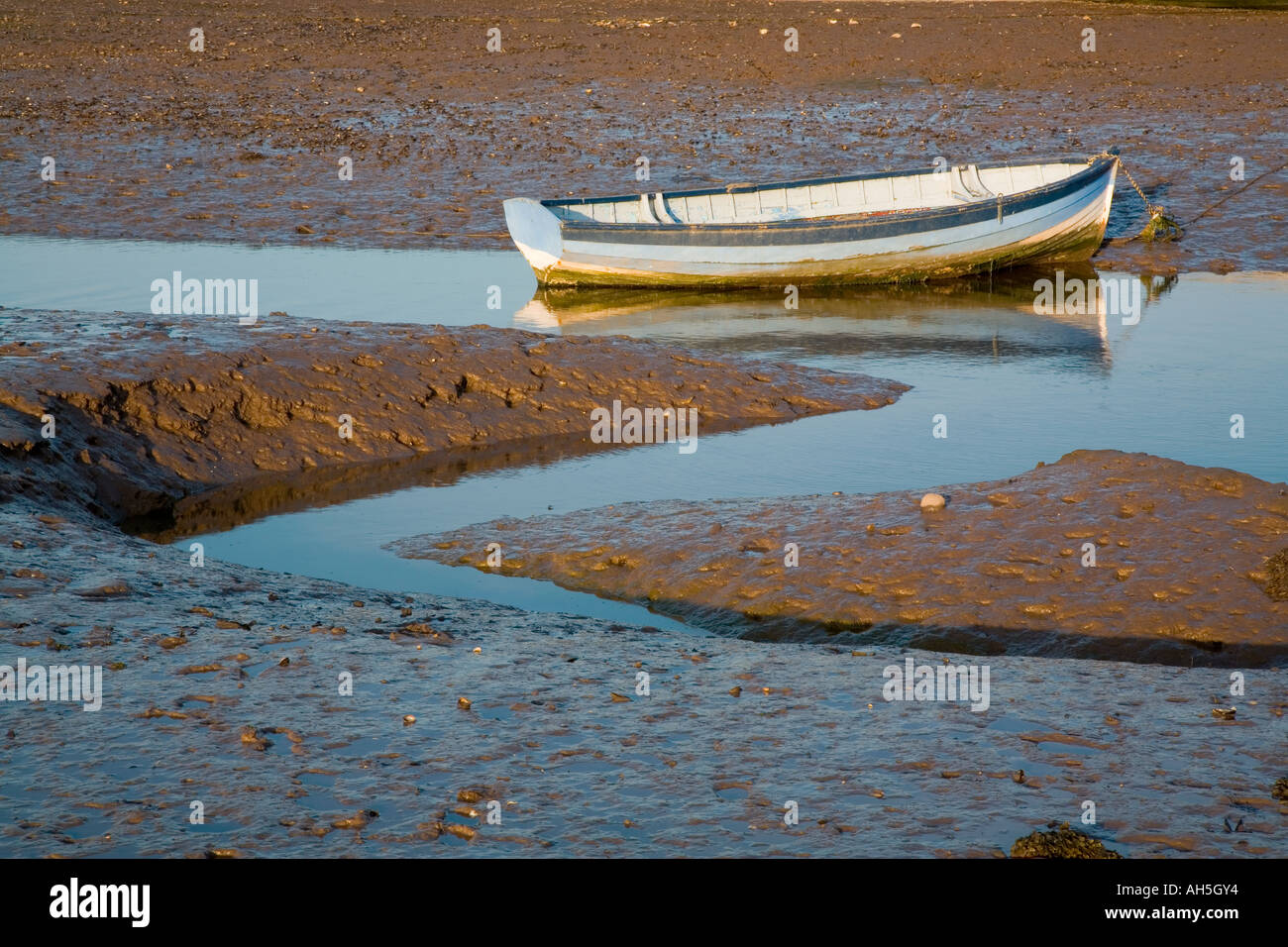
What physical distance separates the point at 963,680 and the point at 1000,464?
4.54 metres

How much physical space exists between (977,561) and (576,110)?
21.4 m

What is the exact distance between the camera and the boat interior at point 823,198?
19047mm

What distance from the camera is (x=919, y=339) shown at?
51.5 ft

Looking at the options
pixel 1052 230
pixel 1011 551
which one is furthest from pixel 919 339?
pixel 1011 551

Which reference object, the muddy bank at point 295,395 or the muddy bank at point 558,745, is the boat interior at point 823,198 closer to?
the muddy bank at point 295,395

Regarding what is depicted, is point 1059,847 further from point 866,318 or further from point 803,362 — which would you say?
point 866,318

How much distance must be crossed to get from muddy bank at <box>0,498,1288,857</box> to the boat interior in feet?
38.8

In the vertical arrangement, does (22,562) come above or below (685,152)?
below

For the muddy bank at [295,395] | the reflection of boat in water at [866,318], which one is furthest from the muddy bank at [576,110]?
the muddy bank at [295,395]

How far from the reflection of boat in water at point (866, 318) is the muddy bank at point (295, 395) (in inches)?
83.9

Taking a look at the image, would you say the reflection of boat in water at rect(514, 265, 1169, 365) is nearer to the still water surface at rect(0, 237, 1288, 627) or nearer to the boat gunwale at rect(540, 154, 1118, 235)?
the still water surface at rect(0, 237, 1288, 627)

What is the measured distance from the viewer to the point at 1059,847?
4879mm

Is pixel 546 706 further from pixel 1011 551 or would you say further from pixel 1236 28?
pixel 1236 28

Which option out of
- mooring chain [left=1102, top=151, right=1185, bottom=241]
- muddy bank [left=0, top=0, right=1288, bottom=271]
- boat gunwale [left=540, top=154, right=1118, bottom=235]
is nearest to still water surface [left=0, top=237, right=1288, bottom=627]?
boat gunwale [left=540, top=154, right=1118, bottom=235]
